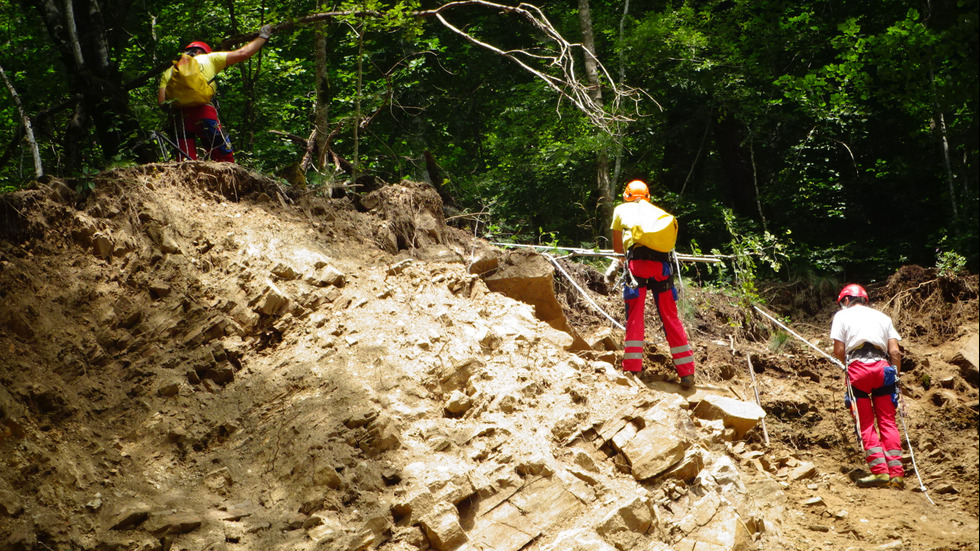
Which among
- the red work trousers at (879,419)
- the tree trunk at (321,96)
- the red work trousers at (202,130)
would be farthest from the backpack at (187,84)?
the red work trousers at (879,419)

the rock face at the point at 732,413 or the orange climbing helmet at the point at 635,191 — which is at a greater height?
the orange climbing helmet at the point at 635,191

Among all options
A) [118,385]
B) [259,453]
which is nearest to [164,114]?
[118,385]

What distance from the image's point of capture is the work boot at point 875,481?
5.79m

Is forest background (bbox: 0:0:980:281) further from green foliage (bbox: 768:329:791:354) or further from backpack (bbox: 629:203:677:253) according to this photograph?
backpack (bbox: 629:203:677:253)

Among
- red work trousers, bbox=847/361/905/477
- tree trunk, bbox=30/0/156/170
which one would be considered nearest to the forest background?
tree trunk, bbox=30/0/156/170

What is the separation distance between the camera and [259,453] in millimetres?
4371

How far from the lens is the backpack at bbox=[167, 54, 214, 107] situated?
256 inches

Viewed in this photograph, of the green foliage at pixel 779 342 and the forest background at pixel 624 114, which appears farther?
the forest background at pixel 624 114

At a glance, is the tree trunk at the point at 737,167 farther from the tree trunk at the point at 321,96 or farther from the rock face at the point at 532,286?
the tree trunk at the point at 321,96

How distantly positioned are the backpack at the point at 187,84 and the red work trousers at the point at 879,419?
6583 mm

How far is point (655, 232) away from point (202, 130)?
4.60 meters

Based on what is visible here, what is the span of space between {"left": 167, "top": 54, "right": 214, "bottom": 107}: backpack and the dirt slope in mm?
979

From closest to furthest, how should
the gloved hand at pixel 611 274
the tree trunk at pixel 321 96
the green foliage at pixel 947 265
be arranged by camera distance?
the tree trunk at pixel 321 96
the green foliage at pixel 947 265
the gloved hand at pixel 611 274

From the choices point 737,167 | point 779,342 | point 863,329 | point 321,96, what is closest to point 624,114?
point 737,167
